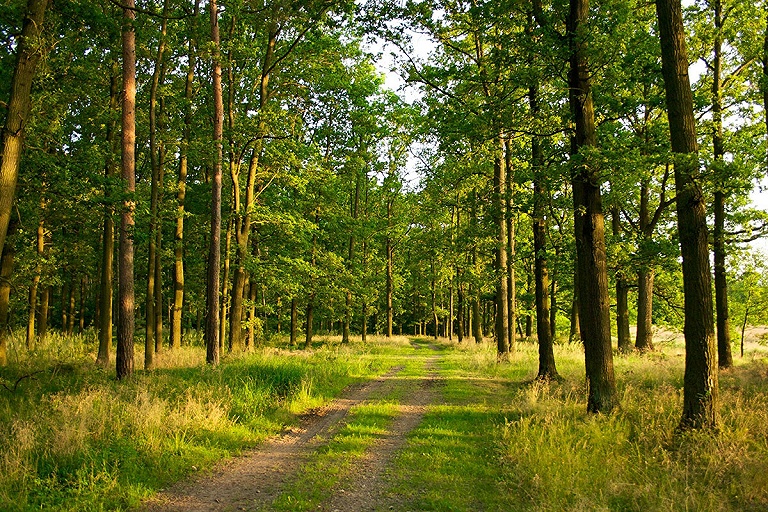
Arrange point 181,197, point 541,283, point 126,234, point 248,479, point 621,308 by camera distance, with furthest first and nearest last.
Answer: point 621,308 < point 181,197 < point 541,283 < point 126,234 < point 248,479

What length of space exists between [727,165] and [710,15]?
12.2 m

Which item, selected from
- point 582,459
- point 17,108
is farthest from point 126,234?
point 582,459

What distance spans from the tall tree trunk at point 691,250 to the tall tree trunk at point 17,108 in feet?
34.4

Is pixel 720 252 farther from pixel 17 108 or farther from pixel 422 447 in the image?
pixel 17 108

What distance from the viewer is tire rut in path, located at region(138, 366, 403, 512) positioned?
5406mm

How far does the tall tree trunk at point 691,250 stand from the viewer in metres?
6.98

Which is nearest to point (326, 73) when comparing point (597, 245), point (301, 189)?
point (301, 189)

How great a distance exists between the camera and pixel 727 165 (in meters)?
6.80

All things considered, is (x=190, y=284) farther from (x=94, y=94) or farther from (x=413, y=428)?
(x=413, y=428)

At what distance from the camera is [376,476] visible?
6.35m

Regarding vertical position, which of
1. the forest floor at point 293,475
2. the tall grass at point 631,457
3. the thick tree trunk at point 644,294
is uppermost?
the thick tree trunk at point 644,294

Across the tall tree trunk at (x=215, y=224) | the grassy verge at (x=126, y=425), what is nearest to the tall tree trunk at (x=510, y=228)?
the grassy verge at (x=126, y=425)

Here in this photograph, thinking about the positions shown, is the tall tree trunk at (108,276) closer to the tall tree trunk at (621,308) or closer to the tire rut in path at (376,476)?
the tire rut in path at (376,476)

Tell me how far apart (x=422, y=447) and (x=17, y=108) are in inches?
348
